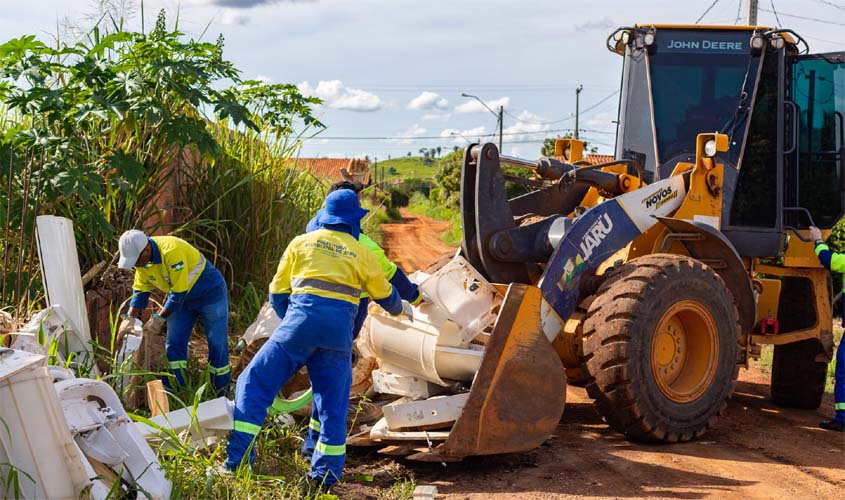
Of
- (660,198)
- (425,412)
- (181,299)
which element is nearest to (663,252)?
(660,198)

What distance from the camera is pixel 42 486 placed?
3850mm

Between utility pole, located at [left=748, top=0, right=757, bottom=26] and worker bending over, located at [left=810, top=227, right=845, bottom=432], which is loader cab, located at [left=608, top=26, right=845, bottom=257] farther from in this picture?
utility pole, located at [left=748, top=0, right=757, bottom=26]

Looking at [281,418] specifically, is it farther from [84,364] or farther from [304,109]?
[304,109]

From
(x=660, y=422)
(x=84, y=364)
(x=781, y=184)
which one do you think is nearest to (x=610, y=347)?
(x=660, y=422)

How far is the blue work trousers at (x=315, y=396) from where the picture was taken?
5082mm

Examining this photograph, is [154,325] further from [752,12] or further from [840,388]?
[752,12]

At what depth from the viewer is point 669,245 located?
7.02 m

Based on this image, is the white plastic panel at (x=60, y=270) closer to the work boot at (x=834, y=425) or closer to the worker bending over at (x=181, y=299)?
the worker bending over at (x=181, y=299)

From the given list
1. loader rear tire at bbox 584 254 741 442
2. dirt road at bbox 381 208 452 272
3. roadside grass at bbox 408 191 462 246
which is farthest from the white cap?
roadside grass at bbox 408 191 462 246

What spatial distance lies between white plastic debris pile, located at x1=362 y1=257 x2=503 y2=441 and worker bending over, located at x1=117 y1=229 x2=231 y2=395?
1.37 metres

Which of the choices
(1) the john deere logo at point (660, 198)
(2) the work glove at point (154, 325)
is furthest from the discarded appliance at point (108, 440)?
(1) the john deere logo at point (660, 198)

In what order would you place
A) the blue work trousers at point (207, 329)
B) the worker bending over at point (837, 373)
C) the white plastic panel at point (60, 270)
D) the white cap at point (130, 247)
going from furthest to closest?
the worker bending over at point (837, 373)
the blue work trousers at point (207, 329)
the white cap at point (130, 247)
the white plastic panel at point (60, 270)

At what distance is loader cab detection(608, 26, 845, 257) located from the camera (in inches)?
299

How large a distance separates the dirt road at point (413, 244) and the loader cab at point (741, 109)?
9658 mm
